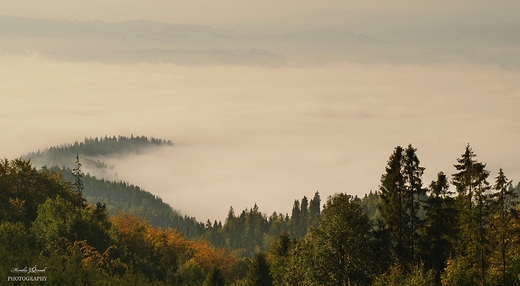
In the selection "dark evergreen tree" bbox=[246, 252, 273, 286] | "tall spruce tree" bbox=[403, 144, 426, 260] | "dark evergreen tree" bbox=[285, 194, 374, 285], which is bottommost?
"dark evergreen tree" bbox=[246, 252, 273, 286]

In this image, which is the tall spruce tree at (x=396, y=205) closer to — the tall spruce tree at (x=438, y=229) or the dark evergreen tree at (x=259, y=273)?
the tall spruce tree at (x=438, y=229)

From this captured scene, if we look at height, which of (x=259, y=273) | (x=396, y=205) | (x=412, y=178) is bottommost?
(x=259, y=273)

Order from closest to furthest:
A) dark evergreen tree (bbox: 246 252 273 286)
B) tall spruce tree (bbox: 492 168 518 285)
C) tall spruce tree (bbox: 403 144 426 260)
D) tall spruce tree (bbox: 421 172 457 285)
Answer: tall spruce tree (bbox: 492 168 518 285) → tall spruce tree (bbox: 403 144 426 260) → tall spruce tree (bbox: 421 172 457 285) → dark evergreen tree (bbox: 246 252 273 286)

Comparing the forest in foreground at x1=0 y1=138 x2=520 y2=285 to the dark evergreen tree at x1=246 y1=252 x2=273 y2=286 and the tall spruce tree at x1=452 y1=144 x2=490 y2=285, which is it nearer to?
the tall spruce tree at x1=452 y1=144 x2=490 y2=285

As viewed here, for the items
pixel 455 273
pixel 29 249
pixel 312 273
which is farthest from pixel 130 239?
pixel 455 273

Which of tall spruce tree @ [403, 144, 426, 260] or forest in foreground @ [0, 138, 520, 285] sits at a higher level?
tall spruce tree @ [403, 144, 426, 260]

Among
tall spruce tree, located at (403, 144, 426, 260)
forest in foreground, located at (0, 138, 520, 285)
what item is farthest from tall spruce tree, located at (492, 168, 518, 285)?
tall spruce tree, located at (403, 144, 426, 260)

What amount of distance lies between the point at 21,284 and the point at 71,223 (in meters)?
27.5

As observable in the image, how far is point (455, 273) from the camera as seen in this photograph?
78.4 meters

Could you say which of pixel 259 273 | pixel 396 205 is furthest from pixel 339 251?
pixel 259 273

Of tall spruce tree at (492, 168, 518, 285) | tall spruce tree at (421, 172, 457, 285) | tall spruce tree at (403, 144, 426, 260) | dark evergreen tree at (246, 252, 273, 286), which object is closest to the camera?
tall spruce tree at (492, 168, 518, 285)

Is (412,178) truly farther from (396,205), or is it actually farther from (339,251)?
(339,251)

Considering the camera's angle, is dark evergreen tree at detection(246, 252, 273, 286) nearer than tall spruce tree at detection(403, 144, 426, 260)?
No

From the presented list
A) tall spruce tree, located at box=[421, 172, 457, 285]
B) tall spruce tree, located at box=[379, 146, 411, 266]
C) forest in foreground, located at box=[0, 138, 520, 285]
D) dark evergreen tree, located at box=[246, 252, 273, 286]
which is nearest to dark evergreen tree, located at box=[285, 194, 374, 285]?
forest in foreground, located at box=[0, 138, 520, 285]
